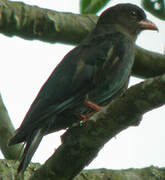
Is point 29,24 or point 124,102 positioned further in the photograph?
point 29,24

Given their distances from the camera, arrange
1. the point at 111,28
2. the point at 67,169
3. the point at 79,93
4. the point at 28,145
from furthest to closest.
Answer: the point at 111,28 → the point at 79,93 → the point at 28,145 → the point at 67,169

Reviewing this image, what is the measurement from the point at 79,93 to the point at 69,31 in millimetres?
674

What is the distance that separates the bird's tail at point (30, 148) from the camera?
382 centimetres

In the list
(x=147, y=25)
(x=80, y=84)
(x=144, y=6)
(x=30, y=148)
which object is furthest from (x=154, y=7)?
(x=147, y=25)

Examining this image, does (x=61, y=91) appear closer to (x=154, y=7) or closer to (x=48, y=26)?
(x=48, y=26)

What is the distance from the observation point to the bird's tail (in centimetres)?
382

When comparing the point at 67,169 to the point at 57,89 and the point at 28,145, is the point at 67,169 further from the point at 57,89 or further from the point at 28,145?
the point at 57,89

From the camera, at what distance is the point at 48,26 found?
15.5ft

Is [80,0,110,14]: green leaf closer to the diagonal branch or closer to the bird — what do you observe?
the bird

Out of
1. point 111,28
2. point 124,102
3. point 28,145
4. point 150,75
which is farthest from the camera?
point 111,28

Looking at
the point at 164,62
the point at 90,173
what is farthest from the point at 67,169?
the point at 164,62

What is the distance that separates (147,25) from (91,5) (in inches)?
83.7

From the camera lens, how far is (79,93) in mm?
4410

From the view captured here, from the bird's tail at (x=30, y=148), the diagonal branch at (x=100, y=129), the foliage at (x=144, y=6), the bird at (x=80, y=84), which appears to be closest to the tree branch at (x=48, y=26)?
the bird at (x=80, y=84)
